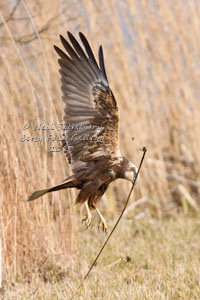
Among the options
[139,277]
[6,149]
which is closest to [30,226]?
[6,149]

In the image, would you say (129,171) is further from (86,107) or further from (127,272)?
(127,272)

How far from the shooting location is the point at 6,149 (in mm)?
2359

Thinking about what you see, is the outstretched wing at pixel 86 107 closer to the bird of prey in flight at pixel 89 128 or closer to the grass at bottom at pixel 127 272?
the bird of prey in flight at pixel 89 128

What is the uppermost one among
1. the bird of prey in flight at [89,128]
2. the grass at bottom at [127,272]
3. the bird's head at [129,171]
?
the bird of prey in flight at [89,128]

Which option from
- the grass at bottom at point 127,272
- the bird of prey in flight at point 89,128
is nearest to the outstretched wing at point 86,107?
the bird of prey in flight at point 89,128

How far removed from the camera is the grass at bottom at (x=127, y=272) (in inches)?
84.0

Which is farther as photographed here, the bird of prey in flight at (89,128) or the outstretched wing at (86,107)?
the outstretched wing at (86,107)

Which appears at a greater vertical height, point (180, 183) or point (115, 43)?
point (115, 43)

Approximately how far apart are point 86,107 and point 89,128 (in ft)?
0.33

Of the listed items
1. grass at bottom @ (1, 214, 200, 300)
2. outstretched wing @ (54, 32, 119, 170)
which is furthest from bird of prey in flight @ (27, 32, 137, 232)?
grass at bottom @ (1, 214, 200, 300)

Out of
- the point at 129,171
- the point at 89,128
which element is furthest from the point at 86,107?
the point at 129,171

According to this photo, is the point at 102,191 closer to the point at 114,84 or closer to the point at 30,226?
the point at 30,226

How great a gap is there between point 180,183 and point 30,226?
2975 millimetres

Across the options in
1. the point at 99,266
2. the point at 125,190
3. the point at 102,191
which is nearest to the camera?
the point at 102,191
